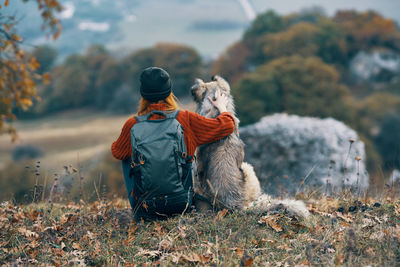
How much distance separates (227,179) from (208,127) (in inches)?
29.2

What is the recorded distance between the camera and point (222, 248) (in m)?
3.50

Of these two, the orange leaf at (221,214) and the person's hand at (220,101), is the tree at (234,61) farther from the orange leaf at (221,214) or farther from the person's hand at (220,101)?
the orange leaf at (221,214)

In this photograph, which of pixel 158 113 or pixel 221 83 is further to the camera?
pixel 221 83

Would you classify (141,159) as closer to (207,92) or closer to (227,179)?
(227,179)

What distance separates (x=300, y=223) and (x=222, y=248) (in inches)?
Result: 46.0

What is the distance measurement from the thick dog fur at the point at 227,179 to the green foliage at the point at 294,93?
24701 mm

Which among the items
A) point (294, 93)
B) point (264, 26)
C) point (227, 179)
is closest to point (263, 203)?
point (227, 179)

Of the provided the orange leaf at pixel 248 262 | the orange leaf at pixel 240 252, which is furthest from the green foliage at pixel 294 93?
the orange leaf at pixel 248 262

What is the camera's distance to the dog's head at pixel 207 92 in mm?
4581

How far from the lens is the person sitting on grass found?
12.2 feet

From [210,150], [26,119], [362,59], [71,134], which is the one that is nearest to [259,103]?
[210,150]

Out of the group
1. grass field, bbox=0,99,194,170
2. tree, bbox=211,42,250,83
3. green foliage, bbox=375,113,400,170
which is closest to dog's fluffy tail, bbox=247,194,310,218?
green foliage, bbox=375,113,400,170

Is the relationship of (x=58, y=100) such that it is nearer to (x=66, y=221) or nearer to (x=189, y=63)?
(x=189, y=63)

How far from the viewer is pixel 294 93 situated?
3150 centimetres
